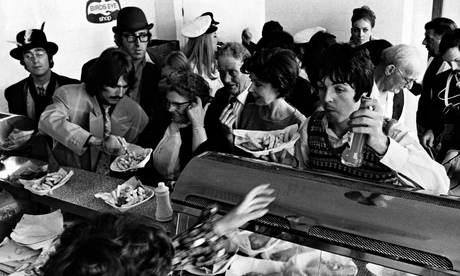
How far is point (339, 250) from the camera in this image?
61.7 inches

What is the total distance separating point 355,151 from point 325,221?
34cm

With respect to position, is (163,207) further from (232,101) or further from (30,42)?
(30,42)

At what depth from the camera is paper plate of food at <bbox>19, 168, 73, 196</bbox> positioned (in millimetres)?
2910

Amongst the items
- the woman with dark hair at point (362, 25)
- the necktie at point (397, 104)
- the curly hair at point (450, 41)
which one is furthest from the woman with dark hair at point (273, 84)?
the woman with dark hair at point (362, 25)

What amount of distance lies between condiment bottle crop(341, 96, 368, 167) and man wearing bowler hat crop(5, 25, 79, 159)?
3435 millimetres

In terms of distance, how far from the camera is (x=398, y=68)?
3701mm

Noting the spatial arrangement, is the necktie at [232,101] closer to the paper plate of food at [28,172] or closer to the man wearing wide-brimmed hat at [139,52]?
the man wearing wide-brimmed hat at [139,52]

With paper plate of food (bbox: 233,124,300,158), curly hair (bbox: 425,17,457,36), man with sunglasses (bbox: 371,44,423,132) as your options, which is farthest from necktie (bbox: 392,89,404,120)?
paper plate of food (bbox: 233,124,300,158)

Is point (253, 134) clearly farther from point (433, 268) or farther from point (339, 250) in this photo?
point (433, 268)

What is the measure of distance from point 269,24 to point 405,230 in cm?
545

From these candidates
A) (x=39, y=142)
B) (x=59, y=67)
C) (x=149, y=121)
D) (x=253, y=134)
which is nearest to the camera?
(x=253, y=134)

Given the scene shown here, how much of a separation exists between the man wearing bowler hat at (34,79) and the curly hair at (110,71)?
1.23 meters

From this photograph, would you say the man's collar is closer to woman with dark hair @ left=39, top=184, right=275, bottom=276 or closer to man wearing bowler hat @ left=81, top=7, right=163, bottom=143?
man wearing bowler hat @ left=81, top=7, right=163, bottom=143

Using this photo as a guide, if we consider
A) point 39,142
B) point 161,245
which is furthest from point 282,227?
point 39,142
